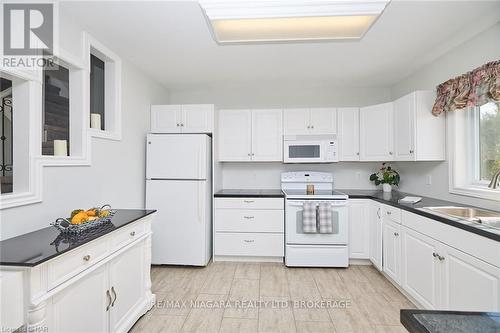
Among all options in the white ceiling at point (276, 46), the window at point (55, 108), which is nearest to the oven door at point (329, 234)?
the white ceiling at point (276, 46)

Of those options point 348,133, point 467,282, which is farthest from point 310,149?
point 467,282

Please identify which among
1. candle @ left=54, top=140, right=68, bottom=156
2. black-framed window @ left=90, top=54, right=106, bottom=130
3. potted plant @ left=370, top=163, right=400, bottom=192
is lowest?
potted plant @ left=370, top=163, right=400, bottom=192

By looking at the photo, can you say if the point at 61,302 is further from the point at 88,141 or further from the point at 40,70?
the point at 40,70

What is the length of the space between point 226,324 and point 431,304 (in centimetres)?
166

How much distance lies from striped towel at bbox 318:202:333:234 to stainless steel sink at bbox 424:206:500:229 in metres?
1.06

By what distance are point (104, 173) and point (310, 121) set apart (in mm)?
2647

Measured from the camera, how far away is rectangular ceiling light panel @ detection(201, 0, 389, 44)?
5.09ft

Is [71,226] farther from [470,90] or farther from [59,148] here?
[470,90]

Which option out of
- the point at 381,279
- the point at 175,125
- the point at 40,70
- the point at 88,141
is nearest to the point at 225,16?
the point at 40,70

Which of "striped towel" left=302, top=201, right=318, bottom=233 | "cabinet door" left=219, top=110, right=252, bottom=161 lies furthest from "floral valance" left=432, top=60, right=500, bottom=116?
"cabinet door" left=219, top=110, right=252, bottom=161

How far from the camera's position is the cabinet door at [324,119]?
3.40m

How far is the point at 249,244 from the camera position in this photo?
10.3ft

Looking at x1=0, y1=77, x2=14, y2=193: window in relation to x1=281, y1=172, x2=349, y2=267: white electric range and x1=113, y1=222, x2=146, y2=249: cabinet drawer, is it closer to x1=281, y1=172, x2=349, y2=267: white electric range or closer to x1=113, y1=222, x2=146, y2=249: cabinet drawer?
x1=113, y1=222, x2=146, y2=249: cabinet drawer

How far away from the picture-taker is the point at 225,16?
63.2 inches
